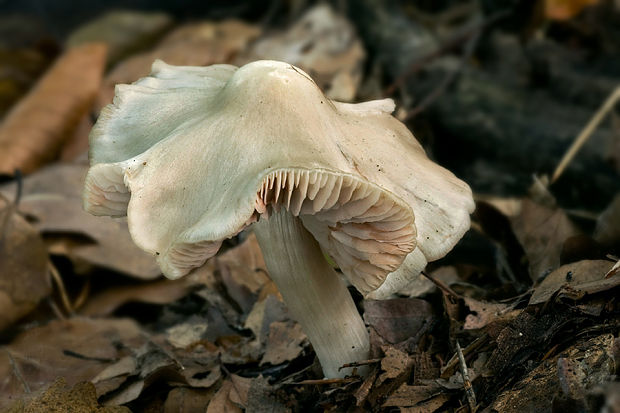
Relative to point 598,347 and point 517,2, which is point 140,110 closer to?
point 598,347

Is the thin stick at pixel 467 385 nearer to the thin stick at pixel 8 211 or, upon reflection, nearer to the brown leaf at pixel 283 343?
the brown leaf at pixel 283 343

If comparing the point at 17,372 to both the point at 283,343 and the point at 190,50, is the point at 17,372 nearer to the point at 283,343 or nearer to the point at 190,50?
the point at 283,343

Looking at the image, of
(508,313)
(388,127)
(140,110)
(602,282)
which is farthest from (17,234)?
(602,282)

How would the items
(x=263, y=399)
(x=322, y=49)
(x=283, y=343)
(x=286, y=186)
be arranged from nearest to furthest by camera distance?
(x=286, y=186) → (x=263, y=399) → (x=283, y=343) → (x=322, y=49)

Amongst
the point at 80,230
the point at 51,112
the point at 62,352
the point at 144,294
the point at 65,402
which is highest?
the point at 65,402

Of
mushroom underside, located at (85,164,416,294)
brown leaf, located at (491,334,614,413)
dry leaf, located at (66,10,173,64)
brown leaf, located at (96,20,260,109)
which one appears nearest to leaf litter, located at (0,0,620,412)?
brown leaf, located at (491,334,614,413)

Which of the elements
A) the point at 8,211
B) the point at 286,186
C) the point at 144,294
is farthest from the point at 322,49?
the point at 286,186
